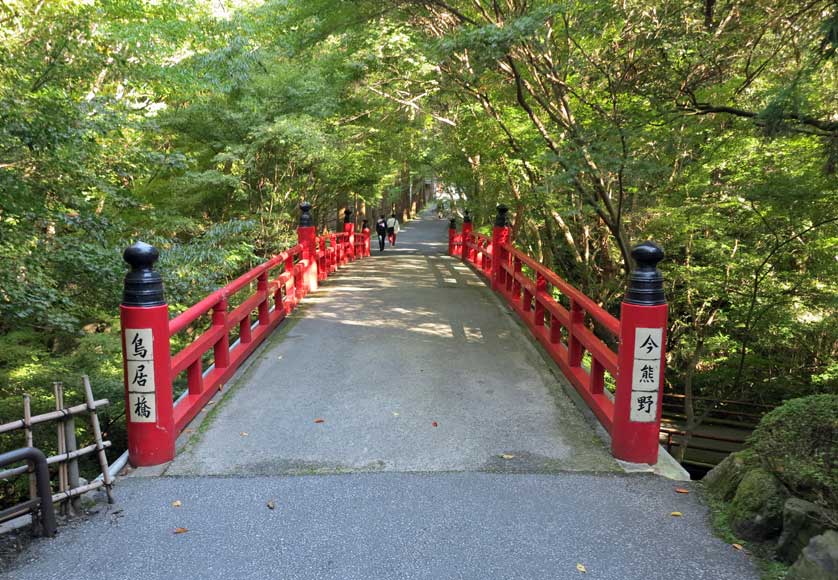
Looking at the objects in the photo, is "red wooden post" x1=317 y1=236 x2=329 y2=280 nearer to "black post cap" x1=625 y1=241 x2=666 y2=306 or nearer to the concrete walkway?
the concrete walkway

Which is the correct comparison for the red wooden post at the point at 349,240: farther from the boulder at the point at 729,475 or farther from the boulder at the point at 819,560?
the boulder at the point at 819,560

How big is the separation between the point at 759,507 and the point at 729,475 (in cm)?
52

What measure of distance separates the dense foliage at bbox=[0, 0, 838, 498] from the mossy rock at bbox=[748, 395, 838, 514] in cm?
172

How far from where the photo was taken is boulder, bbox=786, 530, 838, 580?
102 inches

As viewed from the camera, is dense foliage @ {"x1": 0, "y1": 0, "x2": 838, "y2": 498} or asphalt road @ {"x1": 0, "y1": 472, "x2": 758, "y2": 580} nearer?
asphalt road @ {"x1": 0, "y1": 472, "x2": 758, "y2": 580}

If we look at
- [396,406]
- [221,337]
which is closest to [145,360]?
[221,337]

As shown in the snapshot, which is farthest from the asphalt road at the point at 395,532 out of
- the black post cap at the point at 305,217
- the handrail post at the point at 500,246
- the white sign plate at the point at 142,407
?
the black post cap at the point at 305,217

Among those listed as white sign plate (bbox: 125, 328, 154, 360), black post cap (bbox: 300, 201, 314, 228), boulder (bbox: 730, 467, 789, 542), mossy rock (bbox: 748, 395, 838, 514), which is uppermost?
black post cap (bbox: 300, 201, 314, 228)

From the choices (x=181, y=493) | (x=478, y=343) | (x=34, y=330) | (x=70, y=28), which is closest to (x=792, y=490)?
(x=181, y=493)

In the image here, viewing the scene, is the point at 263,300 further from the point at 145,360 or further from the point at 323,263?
the point at 323,263

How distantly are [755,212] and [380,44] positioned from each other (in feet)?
24.9

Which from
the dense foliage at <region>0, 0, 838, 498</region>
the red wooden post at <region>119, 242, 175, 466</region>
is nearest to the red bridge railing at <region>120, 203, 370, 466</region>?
the red wooden post at <region>119, 242, 175, 466</region>

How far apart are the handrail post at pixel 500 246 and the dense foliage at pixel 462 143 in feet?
3.00

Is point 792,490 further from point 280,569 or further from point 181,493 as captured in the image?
point 181,493
